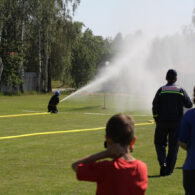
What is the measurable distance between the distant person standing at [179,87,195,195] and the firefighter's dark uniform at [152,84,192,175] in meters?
3.69

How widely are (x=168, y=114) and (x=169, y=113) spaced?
0.09 ft

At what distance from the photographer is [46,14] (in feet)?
165

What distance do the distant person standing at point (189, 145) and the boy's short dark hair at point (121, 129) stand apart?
4.81 ft

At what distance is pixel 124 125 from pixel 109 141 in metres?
0.15

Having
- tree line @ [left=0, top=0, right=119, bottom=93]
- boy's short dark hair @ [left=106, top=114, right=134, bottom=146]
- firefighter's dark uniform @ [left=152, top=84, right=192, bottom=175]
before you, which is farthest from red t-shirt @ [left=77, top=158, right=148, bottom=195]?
tree line @ [left=0, top=0, right=119, bottom=93]

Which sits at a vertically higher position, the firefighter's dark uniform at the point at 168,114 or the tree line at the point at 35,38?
the tree line at the point at 35,38

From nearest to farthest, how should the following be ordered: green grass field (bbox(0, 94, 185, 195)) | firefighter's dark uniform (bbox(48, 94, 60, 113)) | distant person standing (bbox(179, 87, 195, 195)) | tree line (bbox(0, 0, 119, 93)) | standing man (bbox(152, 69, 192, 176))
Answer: distant person standing (bbox(179, 87, 195, 195))
green grass field (bbox(0, 94, 185, 195))
standing man (bbox(152, 69, 192, 176))
firefighter's dark uniform (bbox(48, 94, 60, 113))
tree line (bbox(0, 0, 119, 93))

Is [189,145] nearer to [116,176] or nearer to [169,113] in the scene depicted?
[116,176]

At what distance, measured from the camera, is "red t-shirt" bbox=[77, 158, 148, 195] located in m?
2.99

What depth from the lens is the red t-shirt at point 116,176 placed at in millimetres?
2986

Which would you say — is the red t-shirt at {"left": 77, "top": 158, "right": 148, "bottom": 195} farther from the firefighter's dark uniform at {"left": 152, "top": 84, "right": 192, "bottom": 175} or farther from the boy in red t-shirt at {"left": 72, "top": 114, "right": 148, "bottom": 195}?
the firefighter's dark uniform at {"left": 152, "top": 84, "right": 192, "bottom": 175}

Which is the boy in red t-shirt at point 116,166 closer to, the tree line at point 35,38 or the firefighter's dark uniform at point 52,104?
the firefighter's dark uniform at point 52,104

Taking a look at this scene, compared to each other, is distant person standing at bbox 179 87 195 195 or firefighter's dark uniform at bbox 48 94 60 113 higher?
distant person standing at bbox 179 87 195 195

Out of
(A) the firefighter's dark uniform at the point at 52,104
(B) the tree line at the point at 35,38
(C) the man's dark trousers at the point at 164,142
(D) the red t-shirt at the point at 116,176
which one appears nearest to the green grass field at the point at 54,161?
(C) the man's dark trousers at the point at 164,142
